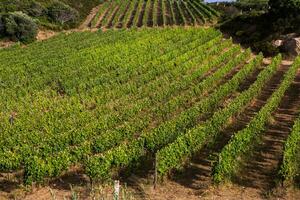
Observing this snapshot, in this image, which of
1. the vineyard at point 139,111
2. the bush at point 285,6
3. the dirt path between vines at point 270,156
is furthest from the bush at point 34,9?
the dirt path between vines at point 270,156

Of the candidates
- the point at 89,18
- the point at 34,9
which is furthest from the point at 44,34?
the point at 89,18

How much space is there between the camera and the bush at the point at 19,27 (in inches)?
2482

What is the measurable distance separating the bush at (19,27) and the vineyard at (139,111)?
11.3 metres

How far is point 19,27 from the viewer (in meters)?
63.1

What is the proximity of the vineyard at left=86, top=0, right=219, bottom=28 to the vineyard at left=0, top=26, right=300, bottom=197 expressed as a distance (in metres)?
23.2

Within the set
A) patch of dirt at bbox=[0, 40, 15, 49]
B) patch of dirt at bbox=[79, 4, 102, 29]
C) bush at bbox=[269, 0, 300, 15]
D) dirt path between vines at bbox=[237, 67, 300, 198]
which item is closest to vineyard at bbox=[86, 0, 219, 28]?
patch of dirt at bbox=[79, 4, 102, 29]

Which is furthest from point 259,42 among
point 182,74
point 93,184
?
point 93,184

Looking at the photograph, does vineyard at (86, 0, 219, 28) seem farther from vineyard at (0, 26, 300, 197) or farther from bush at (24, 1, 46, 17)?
vineyard at (0, 26, 300, 197)

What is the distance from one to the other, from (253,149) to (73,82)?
671 inches

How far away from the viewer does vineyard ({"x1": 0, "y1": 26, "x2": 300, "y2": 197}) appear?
2169 cm

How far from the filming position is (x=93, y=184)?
20953 mm

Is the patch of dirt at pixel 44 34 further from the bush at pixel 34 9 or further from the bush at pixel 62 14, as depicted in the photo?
the bush at pixel 34 9

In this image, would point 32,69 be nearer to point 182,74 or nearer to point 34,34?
point 182,74

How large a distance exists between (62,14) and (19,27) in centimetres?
1461
